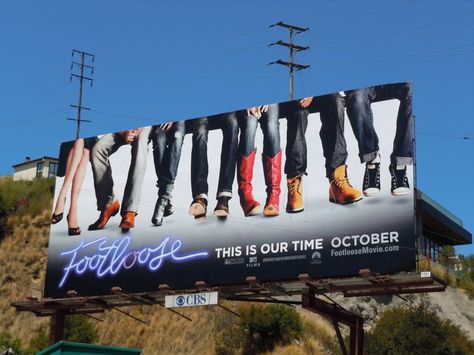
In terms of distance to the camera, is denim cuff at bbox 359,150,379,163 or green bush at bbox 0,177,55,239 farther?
green bush at bbox 0,177,55,239

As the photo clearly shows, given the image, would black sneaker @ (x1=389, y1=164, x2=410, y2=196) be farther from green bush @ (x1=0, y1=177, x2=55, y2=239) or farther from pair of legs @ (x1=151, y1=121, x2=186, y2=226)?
green bush @ (x1=0, y1=177, x2=55, y2=239)

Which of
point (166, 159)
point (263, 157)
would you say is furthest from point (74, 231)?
point (263, 157)

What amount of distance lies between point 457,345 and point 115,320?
16212 mm

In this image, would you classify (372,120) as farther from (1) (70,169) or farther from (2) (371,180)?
(1) (70,169)

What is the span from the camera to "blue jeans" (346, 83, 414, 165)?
21578mm

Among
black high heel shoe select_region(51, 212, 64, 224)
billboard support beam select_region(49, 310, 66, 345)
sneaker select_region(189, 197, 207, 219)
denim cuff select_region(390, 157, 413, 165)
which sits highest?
denim cuff select_region(390, 157, 413, 165)

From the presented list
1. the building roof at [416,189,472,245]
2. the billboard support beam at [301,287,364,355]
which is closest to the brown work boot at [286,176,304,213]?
the billboard support beam at [301,287,364,355]

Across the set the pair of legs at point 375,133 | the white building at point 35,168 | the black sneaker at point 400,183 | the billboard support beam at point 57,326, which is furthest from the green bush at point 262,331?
the white building at point 35,168

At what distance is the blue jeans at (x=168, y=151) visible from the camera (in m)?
25.9

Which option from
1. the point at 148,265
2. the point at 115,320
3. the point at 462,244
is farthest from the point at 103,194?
the point at 462,244

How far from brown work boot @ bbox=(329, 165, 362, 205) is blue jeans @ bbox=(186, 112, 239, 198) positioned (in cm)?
336

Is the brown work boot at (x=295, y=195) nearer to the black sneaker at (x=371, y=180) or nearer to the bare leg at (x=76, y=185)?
the black sneaker at (x=371, y=180)

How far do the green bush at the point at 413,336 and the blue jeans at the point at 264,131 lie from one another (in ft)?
34.2

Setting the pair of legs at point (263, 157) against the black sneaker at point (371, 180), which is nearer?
the black sneaker at point (371, 180)
